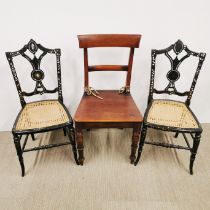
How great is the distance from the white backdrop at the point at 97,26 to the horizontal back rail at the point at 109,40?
0.16 meters

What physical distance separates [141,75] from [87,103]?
2.18ft

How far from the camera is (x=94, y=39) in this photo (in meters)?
1.77

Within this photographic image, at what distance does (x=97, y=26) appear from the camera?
1884 mm

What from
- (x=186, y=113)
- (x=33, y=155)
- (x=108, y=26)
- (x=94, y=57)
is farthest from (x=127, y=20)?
(x=33, y=155)

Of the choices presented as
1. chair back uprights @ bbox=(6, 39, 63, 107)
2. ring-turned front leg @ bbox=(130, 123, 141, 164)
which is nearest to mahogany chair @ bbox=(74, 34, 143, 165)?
ring-turned front leg @ bbox=(130, 123, 141, 164)

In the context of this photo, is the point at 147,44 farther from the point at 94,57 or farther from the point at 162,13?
the point at 94,57

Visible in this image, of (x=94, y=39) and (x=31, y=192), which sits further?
(x=94, y=39)

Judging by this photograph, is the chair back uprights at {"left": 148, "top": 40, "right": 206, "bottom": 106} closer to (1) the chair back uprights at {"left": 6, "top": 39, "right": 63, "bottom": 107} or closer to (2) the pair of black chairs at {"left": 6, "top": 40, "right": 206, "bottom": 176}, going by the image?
(2) the pair of black chairs at {"left": 6, "top": 40, "right": 206, "bottom": 176}

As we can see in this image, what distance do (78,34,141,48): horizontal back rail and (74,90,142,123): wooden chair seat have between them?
447 millimetres

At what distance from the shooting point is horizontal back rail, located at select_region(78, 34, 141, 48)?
1761 millimetres

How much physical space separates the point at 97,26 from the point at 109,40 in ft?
0.68

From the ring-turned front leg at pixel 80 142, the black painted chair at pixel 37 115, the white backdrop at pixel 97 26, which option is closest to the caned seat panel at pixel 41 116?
the black painted chair at pixel 37 115

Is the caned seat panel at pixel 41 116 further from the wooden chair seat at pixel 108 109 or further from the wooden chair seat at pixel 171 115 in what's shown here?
the wooden chair seat at pixel 171 115

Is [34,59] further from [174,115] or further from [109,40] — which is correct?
[174,115]
